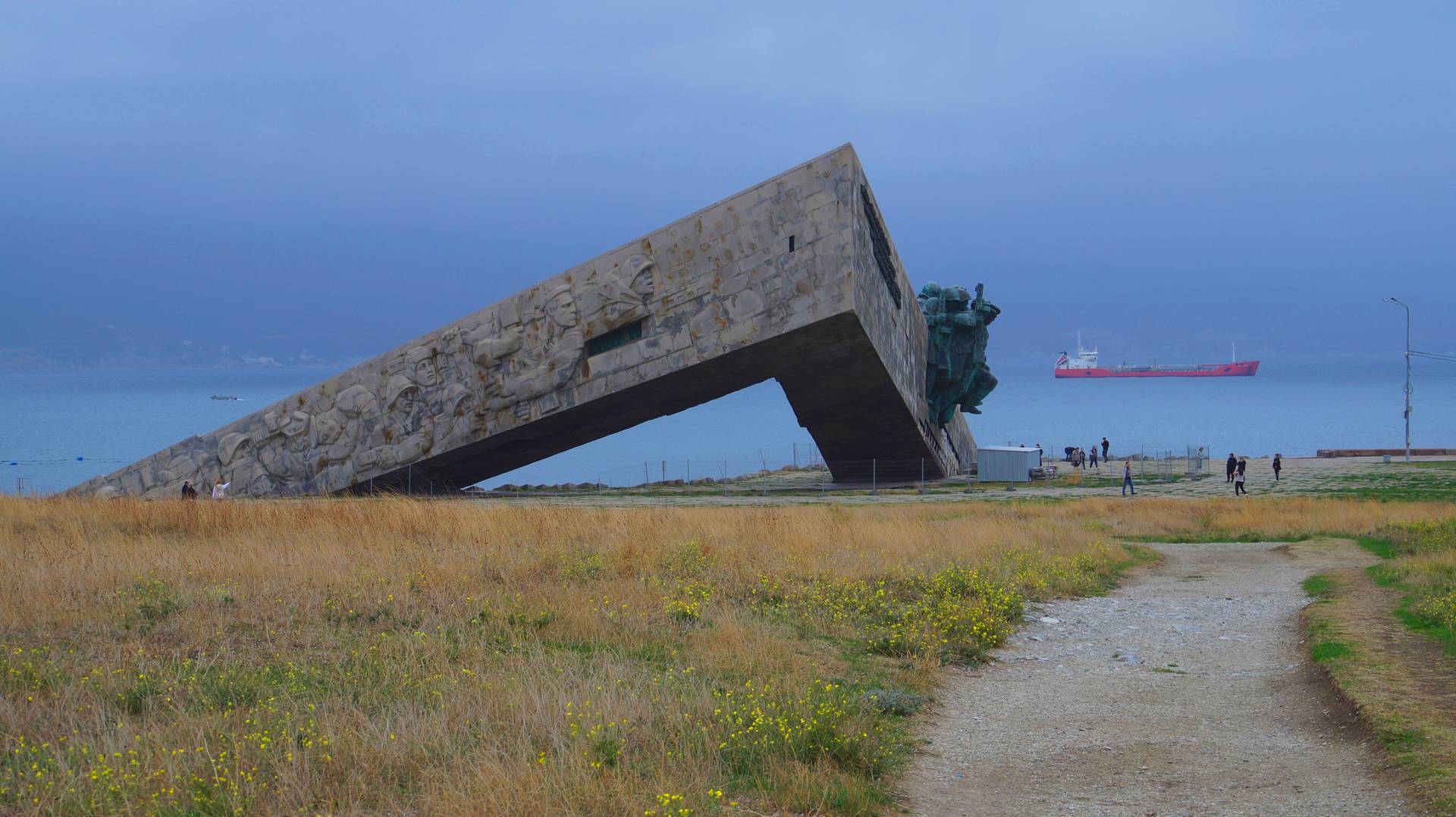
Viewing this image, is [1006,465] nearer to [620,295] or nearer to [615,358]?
[615,358]

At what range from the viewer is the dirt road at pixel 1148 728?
4.70m

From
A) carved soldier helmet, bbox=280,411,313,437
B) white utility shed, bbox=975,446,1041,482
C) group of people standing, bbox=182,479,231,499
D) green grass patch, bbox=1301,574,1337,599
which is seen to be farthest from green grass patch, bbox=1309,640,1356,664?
white utility shed, bbox=975,446,1041,482

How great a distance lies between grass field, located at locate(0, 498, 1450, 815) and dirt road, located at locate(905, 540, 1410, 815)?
29 centimetres

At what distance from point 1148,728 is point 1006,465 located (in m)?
22.8

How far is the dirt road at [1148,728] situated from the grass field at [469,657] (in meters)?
0.29

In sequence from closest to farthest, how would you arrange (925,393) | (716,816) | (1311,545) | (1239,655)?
(716,816), (1239,655), (1311,545), (925,393)

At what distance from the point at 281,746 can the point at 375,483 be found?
17.5m

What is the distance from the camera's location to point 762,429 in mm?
89438

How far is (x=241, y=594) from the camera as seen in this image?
23.5 feet

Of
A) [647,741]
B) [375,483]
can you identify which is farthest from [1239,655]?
[375,483]

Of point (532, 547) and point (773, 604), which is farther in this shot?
point (532, 547)

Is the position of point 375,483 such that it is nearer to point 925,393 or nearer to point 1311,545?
point 925,393

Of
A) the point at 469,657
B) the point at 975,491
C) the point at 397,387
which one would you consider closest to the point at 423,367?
the point at 397,387

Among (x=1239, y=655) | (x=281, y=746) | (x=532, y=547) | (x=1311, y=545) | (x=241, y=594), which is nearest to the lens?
(x=281, y=746)
